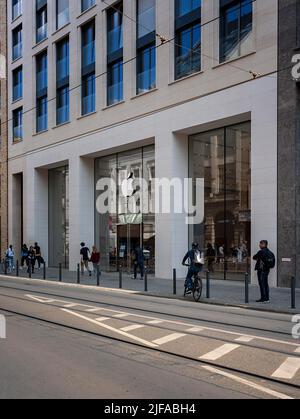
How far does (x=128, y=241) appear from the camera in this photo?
2880 cm

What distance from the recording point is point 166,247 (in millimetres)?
24344

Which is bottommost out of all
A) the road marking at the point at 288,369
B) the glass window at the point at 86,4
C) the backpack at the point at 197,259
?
the road marking at the point at 288,369

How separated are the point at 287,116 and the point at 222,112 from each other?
3311mm

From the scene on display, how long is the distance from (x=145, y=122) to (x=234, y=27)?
20.9 ft

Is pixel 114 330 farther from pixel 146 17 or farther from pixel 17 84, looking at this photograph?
pixel 17 84

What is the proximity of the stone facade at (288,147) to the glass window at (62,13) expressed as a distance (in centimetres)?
1698

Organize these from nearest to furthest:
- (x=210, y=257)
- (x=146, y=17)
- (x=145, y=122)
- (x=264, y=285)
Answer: (x=264, y=285), (x=210, y=257), (x=145, y=122), (x=146, y=17)

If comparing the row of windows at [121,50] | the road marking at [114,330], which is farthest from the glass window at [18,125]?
the road marking at [114,330]

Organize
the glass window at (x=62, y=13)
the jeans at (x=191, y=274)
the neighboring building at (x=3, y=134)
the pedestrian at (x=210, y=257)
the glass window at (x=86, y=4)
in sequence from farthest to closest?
the neighboring building at (x=3, y=134)
the glass window at (x=62, y=13)
the glass window at (x=86, y=4)
the pedestrian at (x=210, y=257)
the jeans at (x=191, y=274)

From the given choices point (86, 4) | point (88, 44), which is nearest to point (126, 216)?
point (88, 44)

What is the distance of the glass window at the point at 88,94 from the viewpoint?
2989cm

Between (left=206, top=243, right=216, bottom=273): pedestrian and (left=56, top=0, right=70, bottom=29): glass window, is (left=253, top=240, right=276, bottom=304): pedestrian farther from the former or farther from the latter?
(left=56, top=0, right=70, bottom=29): glass window

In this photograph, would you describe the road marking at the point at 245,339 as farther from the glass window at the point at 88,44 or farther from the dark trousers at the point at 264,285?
the glass window at the point at 88,44
